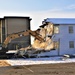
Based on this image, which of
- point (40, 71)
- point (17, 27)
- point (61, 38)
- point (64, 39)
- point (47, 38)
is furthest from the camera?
point (17, 27)

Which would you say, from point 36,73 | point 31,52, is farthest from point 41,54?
point 36,73

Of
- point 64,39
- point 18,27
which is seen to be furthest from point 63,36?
point 18,27

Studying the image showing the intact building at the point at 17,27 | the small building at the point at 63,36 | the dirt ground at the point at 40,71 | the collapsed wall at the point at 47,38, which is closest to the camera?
the dirt ground at the point at 40,71

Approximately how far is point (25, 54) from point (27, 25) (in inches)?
1215

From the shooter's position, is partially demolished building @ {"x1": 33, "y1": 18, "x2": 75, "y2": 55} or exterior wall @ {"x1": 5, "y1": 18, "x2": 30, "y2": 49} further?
exterior wall @ {"x1": 5, "y1": 18, "x2": 30, "y2": 49}

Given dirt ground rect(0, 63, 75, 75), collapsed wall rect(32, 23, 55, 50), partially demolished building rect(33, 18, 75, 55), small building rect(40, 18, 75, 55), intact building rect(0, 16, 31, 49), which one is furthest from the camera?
intact building rect(0, 16, 31, 49)

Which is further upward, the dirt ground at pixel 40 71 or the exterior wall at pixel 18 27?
the exterior wall at pixel 18 27

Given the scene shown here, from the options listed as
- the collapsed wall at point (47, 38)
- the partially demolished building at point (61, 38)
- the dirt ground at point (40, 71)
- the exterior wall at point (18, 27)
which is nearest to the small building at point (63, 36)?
the partially demolished building at point (61, 38)

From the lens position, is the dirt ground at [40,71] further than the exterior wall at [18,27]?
No

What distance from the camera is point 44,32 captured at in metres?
49.7

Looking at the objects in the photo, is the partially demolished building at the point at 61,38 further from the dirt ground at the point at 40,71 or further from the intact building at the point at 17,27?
the intact building at the point at 17,27

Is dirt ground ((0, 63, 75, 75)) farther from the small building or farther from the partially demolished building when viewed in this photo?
A: the small building

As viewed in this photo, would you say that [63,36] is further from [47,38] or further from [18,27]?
[18,27]

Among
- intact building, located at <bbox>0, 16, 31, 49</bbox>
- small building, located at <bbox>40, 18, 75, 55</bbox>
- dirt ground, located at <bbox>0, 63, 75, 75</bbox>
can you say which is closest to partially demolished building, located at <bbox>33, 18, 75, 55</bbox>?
small building, located at <bbox>40, 18, 75, 55</bbox>
